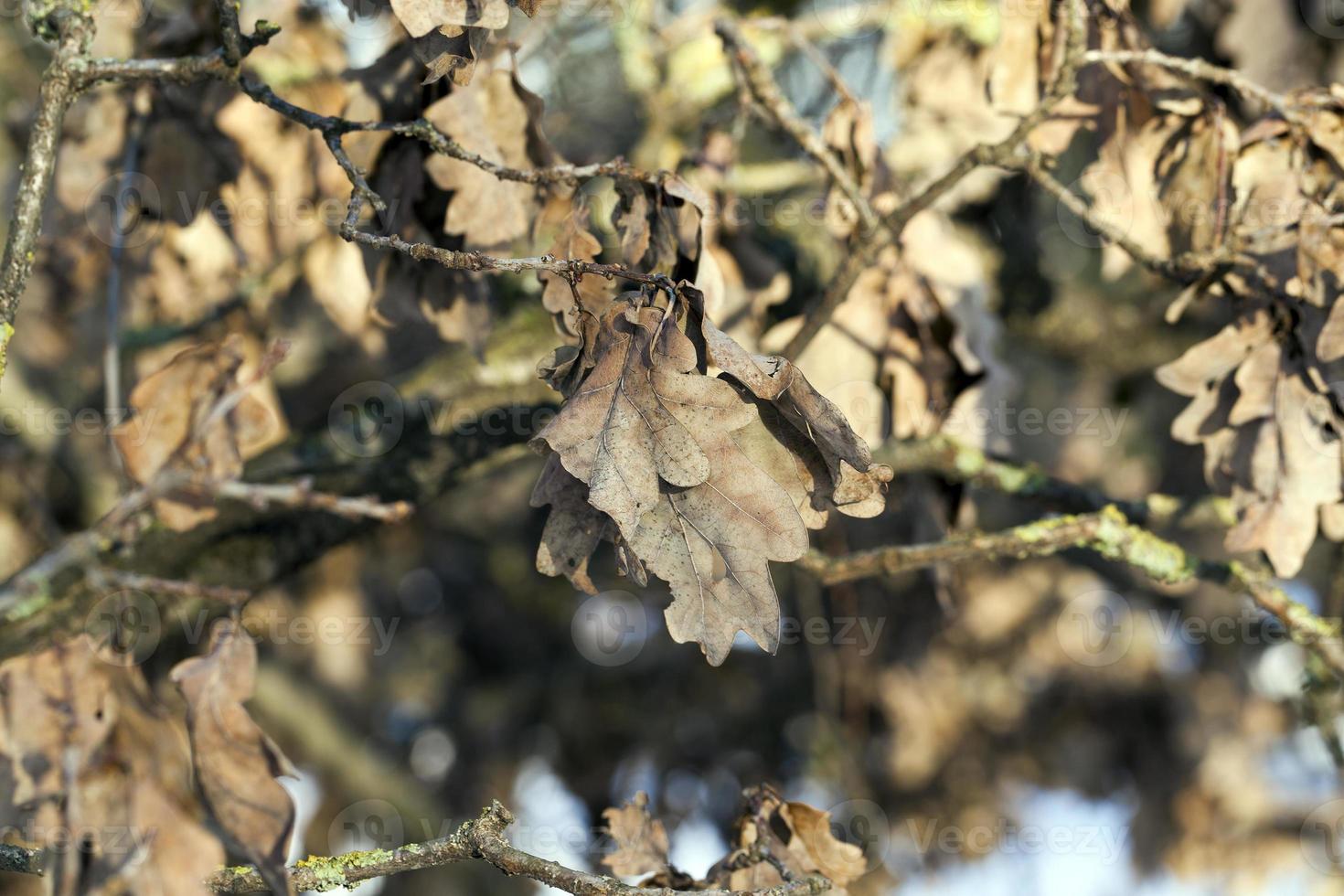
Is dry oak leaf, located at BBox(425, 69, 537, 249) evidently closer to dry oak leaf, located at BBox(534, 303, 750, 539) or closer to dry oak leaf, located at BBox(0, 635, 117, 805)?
dry oak leaf, located at BBox(534, 303, 750, 539)

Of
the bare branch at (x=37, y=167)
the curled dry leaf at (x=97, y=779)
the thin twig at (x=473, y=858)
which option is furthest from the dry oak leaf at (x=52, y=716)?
the bare branch at (x=37, y=167)

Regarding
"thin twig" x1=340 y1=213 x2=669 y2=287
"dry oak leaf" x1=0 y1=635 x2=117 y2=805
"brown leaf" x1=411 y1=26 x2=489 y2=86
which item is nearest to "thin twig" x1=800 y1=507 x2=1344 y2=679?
"thin twig" x1=340 y1=213 x2=669 y2=287

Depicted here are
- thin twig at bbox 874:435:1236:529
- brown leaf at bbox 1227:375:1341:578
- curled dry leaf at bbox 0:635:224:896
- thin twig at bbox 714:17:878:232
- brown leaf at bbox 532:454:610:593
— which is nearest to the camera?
curled dry leaf at bbox 0:635:224:896

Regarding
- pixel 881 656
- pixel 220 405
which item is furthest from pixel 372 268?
pixel 881 656

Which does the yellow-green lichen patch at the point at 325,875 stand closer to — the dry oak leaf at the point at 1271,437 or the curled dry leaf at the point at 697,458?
the curled dry leaf at the point at 697,458

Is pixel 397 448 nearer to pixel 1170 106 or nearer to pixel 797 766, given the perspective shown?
pixel 1170 106

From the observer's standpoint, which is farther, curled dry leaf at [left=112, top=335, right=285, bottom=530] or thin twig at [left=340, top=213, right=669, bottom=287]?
curled dry leaf at [left=112, top=335, right=285, bottom=530]

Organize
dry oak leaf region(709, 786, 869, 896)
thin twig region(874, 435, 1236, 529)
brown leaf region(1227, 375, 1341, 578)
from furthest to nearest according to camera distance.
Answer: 1. thin twig region(874, 435, 1236, 529)
2. brown leaf region(1227, 375, 1341, 578)
3. dry oak leaf region(709, 786, 869, 896)
